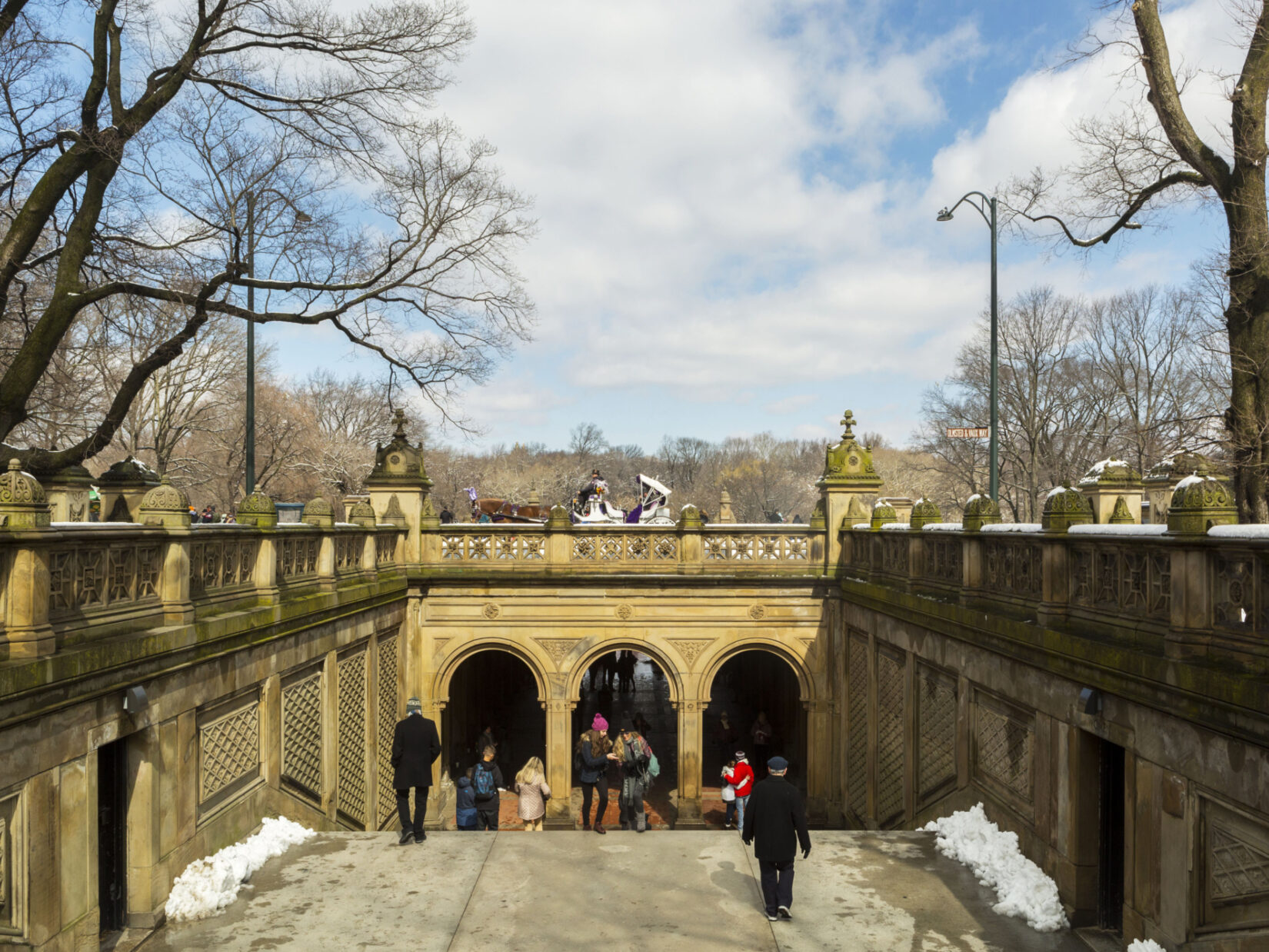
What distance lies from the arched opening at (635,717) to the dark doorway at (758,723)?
0.96 metres

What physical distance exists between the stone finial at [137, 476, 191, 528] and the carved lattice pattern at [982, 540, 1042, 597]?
26.2 ft

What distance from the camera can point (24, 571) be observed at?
19.6 feet

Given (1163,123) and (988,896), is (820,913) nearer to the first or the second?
(988,896)

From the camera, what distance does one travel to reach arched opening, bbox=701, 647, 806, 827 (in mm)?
19578

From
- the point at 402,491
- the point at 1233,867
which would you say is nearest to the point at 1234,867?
the point at 1233,867

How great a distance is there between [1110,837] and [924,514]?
5.05 metres

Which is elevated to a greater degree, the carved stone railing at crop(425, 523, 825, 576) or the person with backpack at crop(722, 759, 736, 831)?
the carved stone railing at crop(425, 523, 825, 576)

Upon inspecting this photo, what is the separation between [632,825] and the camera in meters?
12.9

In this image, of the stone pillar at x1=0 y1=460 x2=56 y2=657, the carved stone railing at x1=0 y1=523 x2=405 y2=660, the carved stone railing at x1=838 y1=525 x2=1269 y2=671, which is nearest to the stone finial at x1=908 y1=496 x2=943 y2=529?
the carved stone railing at x1=838 y1=525 x2=1269 y2=671

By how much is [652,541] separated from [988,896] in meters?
9.88

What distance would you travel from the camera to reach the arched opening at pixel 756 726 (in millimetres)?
19578

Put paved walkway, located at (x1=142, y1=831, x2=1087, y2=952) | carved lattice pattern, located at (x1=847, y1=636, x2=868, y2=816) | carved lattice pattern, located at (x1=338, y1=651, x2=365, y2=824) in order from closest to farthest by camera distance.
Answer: paved walkway, located at (x1=142, y1=831, x2=1087, y2=952), carved lattice pattern, located at (x1=338, y1=651, x2=365, y2=824), carved lattice pattern, located at (x1=847, y1=636, x2=868, y2=816)

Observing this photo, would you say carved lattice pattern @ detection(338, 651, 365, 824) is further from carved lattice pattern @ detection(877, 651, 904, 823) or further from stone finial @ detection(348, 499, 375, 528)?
carved lattice pattern @ detection(877, 651, 904, 823)

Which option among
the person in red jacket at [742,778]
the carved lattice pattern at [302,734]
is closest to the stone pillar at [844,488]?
the person in red jacket at [742,778]
